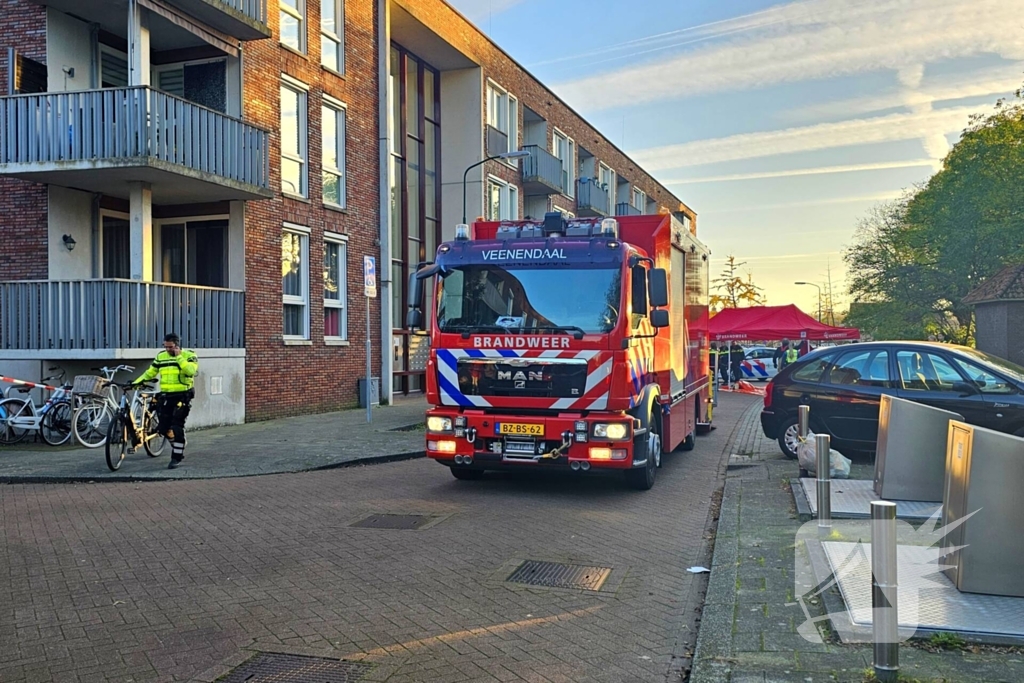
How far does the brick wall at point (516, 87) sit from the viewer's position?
2523 centimetres

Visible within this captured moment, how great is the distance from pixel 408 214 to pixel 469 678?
72.6 ft

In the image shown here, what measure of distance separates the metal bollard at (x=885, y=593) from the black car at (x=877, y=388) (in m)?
7.03

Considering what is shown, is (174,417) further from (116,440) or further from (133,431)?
(116,440)

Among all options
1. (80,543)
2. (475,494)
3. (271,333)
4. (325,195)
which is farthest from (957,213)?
(80,543)

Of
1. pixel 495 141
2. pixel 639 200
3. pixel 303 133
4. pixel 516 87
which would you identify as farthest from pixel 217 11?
pixel 639 200

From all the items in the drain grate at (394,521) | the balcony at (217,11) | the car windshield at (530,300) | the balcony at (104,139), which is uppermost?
the balcony at (217,11)

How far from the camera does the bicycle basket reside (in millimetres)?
12828

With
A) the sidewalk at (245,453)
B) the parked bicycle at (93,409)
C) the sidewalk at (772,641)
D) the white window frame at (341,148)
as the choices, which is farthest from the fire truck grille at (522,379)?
the white window frame at (341,148)

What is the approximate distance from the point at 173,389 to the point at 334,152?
10.3 meters

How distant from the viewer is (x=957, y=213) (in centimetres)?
3142

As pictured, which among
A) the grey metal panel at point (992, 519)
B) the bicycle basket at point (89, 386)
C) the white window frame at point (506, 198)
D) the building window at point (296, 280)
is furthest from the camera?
the white window frame at point (506, 198)

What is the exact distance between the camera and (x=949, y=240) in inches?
1251

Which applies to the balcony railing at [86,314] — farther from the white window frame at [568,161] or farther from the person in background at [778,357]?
the person in background at [778,357]

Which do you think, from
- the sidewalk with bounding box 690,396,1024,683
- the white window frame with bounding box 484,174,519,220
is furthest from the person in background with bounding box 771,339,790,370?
the sidewalk with bounding box 690,396,1024,683
